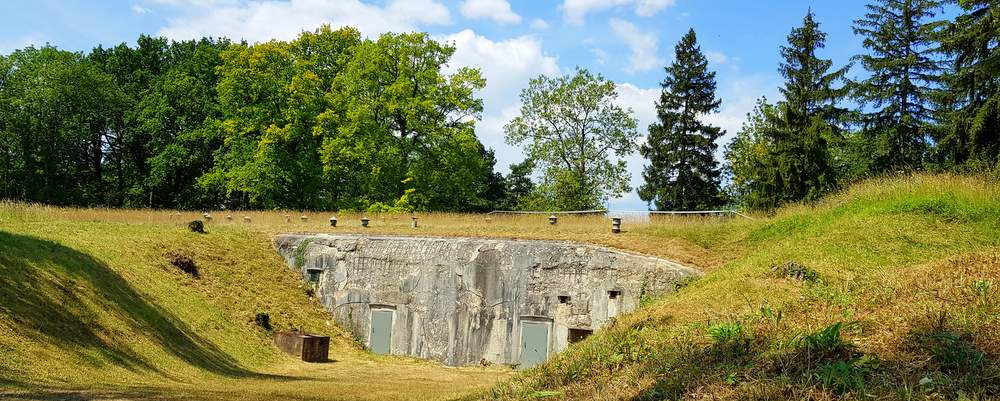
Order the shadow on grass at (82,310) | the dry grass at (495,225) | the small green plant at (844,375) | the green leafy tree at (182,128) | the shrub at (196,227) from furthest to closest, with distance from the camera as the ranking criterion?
1. the green leafy tree at (182,128)
2. the shrub at (196,227)
3. the dry grass at (495,225)
4. the shadow on grass at (82,310)
5. the small green plant at (844,375)

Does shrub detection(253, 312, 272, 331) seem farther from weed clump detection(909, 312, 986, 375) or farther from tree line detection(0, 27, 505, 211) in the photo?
weed clump detection(909, 312, 986, 375)

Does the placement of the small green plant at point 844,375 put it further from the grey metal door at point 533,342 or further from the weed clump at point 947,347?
the grey metal door at point 533,342

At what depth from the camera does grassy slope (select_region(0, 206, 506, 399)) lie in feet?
48.4

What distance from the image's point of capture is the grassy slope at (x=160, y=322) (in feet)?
48.4

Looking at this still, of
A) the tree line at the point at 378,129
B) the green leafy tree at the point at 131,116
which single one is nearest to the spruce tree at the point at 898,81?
the tree line at the point at 378,129

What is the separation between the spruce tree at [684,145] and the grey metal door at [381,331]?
23151 millimetres

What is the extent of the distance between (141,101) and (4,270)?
3742 centimetres

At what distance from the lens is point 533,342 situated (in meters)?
25.3

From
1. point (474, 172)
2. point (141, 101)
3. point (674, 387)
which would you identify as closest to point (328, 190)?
point (474, 172)

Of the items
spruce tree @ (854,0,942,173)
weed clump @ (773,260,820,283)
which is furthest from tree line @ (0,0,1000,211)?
weed clump @ (773,260,820,283)

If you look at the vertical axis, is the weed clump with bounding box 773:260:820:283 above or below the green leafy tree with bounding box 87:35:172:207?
below

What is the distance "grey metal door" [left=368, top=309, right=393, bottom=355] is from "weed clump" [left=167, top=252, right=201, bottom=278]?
6.28 m

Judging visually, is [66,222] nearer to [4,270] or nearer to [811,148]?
[4,270]

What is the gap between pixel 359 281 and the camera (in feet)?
94.8
